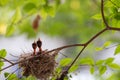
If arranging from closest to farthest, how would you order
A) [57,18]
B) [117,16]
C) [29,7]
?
1. [117,16]
2. [29,7]
3. [57,18]

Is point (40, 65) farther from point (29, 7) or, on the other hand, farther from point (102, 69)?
point (29, 7)

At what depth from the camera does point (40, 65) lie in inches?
41.1

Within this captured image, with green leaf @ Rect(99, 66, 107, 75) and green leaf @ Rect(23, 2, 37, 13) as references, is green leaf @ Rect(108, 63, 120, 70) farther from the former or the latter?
green leaf @ Rect(23, 2, 37, 13)

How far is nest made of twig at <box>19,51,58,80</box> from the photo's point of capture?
101cm

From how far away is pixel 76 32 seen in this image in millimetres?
2434

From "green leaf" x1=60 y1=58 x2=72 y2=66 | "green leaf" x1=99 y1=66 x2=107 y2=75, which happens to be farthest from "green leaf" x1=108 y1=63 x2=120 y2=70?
"green leaf" x1=60 y1=58 x2=72 y2=66

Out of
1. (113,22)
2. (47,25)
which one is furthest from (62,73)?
(47,25)

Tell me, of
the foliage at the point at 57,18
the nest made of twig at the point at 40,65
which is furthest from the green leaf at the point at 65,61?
the foliage at the point at 57,18

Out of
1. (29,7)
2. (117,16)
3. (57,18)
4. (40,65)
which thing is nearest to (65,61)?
(40,65)

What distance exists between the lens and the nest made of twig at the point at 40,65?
1.01 meters

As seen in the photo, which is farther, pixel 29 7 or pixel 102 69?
pixel 29 7

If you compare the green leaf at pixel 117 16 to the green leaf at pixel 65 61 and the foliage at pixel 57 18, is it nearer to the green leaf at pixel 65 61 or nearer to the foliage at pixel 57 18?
the green leaf at pixel 65 61

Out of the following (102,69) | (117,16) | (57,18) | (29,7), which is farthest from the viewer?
(57,18)

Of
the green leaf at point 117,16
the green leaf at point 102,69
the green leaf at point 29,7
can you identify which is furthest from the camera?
the green leaf at point 29,7
